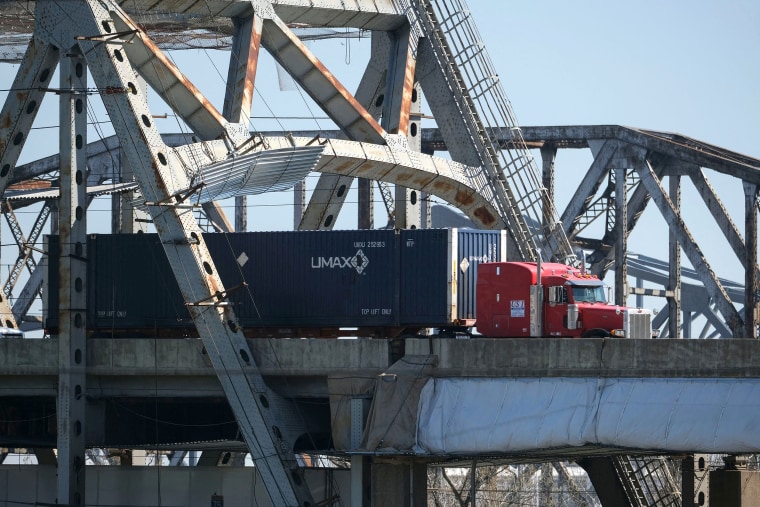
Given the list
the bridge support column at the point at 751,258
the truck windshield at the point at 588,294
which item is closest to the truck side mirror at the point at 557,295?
the truck windshield at the point at 588,294

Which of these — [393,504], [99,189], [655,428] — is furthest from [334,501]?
[99,189]

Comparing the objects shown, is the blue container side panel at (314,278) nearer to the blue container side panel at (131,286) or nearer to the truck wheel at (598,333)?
the blue container side panel at (131,286)

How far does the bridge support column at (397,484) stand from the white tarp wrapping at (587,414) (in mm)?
1079

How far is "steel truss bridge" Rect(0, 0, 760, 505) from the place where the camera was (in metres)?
38.1

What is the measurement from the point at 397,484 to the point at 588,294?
328 inches

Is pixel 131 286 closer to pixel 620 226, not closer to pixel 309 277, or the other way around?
pixel 309 277

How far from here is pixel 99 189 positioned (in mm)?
54031

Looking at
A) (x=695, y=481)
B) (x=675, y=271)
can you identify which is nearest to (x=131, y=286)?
(x=695, y=481)

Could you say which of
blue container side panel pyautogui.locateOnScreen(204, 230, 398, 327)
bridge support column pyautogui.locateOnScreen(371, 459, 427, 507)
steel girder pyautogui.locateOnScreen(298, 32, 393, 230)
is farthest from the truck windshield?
steel girder pyautogui.locateOnScreen(298, 32, 393, 230)

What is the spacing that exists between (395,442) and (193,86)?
12311 mm

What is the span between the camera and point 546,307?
40062mm

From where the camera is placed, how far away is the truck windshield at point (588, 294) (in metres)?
39.8

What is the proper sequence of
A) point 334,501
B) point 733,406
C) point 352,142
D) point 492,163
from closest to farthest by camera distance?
1. point 733,406
2. point 334,501
3. point 352,142
4. point 492,163

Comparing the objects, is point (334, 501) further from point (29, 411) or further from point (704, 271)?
point (704, 271)
